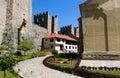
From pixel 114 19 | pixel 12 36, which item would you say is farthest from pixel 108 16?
pixel 12 36

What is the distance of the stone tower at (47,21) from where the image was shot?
6403 cm

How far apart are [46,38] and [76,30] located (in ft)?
78.9

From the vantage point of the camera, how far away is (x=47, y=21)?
64062 mm

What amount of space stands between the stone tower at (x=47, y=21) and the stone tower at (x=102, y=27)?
1645 inches

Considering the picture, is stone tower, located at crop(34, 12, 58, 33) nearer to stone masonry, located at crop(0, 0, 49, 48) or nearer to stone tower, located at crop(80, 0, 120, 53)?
stone masonry, located at crop(0, 0, 49, 48)

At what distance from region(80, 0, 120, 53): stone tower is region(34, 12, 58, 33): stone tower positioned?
4179cm

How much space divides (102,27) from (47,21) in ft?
145

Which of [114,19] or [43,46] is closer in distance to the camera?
[114,19]

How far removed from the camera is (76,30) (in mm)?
77688

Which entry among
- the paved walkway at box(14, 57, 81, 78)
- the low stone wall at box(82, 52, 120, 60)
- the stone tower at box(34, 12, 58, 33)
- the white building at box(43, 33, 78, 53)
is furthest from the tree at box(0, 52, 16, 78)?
the stone tower at box(34, 12, 58, 33)

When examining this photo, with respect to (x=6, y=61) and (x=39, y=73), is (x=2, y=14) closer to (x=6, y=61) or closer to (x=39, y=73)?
(x=39, y=73)

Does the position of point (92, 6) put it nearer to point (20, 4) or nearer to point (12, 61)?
point (12, 61)

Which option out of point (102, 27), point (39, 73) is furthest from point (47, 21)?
point (39, 73)

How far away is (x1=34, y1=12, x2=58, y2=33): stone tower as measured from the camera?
210 ft
